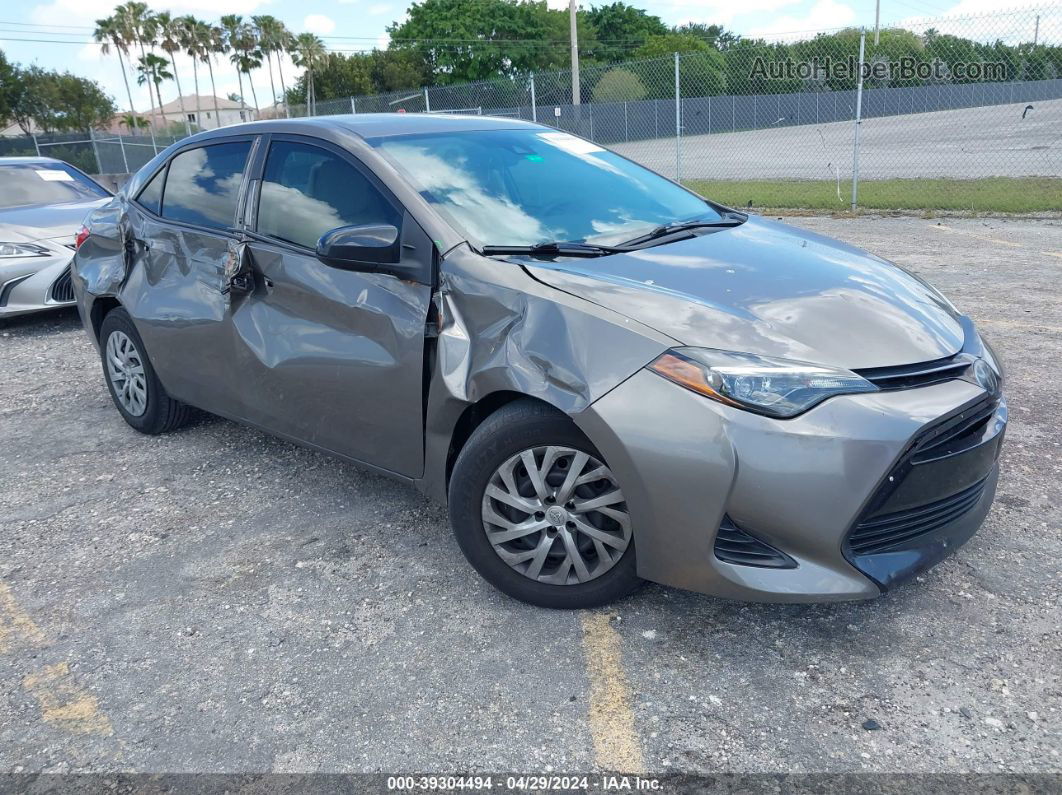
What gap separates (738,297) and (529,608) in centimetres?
125

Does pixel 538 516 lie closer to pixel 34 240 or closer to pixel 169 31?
pixel 34 240

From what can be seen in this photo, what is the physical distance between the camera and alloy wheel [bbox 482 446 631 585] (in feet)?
8.98

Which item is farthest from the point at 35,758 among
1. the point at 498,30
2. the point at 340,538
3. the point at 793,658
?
the point at 498,30

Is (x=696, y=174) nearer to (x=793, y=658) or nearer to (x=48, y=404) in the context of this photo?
(x=48, y=404)

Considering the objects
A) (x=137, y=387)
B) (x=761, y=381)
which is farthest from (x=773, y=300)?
(x=137, y=387)

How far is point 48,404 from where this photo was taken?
5660 millimetres

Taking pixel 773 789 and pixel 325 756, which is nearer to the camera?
pixel 773 789

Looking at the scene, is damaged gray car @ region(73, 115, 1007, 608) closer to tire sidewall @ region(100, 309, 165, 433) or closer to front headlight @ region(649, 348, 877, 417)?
front headlight @ region(649, 348, 877, 417)

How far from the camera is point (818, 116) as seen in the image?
3334 centimetres

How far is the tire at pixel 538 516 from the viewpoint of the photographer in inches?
108

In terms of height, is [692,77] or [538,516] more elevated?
[692,77]

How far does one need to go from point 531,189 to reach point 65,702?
240 cm

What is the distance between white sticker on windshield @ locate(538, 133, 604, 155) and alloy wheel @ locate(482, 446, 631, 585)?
5.88 ft

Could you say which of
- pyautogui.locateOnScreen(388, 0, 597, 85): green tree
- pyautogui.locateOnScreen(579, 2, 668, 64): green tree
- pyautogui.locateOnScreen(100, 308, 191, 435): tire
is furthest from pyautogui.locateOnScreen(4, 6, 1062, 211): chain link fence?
pyautogui.locateOnScreen(579, 2, 668, 64): green tree
